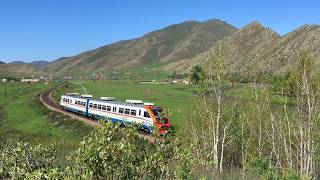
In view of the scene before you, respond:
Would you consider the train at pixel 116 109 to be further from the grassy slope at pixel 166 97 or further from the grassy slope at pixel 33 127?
the grassy slope at pixel 166 97

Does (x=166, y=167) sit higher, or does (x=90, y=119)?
(x=166, y=167)

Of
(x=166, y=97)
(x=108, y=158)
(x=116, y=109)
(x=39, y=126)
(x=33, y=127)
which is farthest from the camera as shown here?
(x=166, y=97)

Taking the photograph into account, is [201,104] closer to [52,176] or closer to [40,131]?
[52,176]

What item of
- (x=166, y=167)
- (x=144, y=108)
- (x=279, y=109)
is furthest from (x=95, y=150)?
(x=144, y=108)

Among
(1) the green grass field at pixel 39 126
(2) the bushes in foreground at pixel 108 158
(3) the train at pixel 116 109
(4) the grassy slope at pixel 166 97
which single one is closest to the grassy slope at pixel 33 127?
(1) the green grass field at pixel 39 126

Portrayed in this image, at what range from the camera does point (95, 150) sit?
9.16 m

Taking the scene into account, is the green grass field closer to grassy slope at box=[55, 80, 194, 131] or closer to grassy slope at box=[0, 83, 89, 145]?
grassy slope at box=[0, 83, 89, 145]

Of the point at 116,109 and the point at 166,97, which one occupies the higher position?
the point at 116,109

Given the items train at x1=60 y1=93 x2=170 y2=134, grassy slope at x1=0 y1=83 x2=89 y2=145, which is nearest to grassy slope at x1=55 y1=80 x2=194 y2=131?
train at x1=60 y1=93 x2=170 y2=134

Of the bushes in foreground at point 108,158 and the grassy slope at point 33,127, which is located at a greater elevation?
the bushes in foreground at point 108,158

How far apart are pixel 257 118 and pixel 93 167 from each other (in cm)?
2217

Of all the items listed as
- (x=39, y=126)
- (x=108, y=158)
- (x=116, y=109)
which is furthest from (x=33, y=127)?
(x=108, y=158)

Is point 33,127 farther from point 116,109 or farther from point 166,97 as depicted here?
point 166,97

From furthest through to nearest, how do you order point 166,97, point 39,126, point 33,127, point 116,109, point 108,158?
point 166,97 < point 39,126 < point 33,127 < point 116,109 < point 108,158
